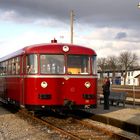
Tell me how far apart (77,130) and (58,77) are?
2.48 metres

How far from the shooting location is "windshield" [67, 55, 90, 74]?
1608 cm

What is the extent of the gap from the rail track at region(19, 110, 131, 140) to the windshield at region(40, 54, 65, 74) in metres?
1.89

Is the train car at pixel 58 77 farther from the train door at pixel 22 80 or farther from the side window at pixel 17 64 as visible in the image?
the side window at pixel 17 64

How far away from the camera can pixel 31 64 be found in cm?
1596

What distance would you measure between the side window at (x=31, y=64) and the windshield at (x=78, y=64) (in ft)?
4.00

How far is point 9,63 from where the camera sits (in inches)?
814

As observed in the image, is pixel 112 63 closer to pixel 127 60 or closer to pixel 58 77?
pixel 127 60

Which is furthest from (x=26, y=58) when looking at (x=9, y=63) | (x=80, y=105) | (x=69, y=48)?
(x=9, y=63)

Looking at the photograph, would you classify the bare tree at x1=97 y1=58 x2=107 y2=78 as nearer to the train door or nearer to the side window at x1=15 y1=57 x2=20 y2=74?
the side window at x1=15 y1=57 x2=20 y2=74

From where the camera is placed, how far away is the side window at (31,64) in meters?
15.7

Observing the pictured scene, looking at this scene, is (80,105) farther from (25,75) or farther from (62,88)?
(25,75)

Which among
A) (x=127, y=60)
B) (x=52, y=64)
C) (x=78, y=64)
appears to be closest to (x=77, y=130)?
(x=52, y=64)

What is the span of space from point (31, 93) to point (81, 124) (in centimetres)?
A: 211

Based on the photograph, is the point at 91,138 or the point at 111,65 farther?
the point at 111,65
